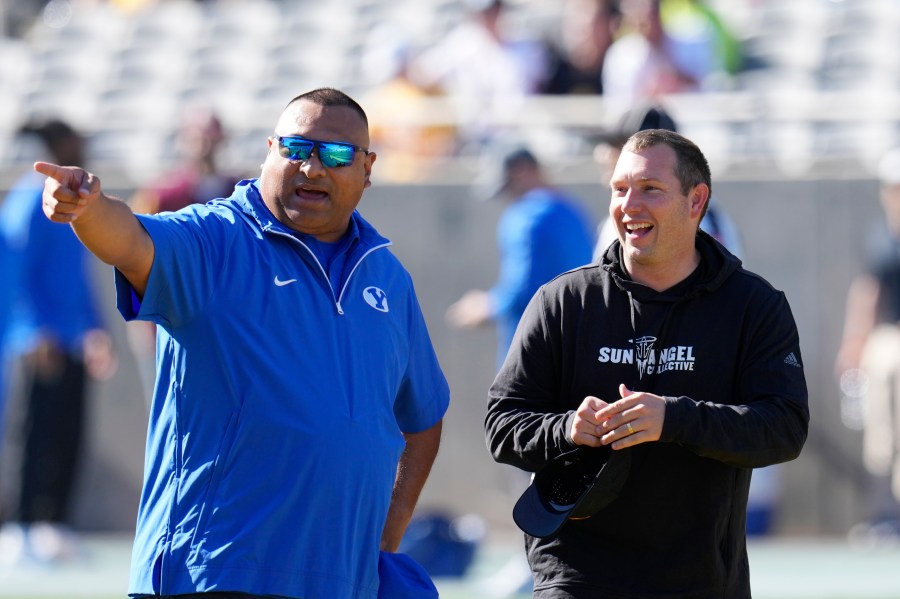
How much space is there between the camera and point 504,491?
11.2 metres

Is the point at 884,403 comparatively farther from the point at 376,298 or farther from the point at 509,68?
the point at 376,298

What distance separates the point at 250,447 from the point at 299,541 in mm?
268

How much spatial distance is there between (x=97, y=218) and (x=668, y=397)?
1.47 meters

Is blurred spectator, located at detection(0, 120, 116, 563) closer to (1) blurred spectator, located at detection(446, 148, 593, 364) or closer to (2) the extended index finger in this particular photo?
(1) blurred spectator, located at detection(446, 148, 593, 364)

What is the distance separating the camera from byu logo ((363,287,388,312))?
4.11 metres

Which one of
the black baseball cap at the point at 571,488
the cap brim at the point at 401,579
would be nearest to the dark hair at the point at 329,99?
the black baseball cap at the point at 571,488

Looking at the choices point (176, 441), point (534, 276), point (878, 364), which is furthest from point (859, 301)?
point (176, 441)

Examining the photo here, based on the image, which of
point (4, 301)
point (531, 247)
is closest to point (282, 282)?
point (531, 247)

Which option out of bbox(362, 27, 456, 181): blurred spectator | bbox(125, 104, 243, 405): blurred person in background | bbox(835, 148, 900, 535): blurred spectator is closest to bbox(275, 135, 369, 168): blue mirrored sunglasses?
bbox(125, 104, 243, 405): blurred person in background

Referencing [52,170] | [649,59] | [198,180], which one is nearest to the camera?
[52,170]

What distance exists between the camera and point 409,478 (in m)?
4.46

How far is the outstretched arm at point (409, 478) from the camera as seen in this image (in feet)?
14.4

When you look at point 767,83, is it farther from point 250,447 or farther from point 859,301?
point 250,447

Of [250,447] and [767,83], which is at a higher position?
[767,83]
